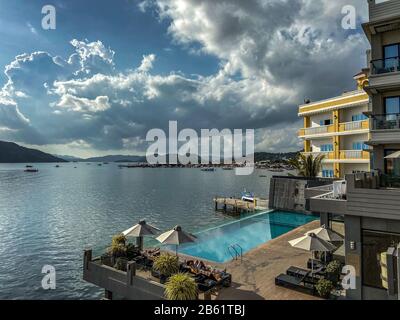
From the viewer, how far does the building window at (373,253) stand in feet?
40.2

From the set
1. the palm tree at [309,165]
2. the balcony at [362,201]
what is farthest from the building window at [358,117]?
the balcony at [362,201]

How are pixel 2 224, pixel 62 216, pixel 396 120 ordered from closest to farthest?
pixel 396 120 < pixel 2 224 < pixel 62 216

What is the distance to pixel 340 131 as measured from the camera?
3459cm

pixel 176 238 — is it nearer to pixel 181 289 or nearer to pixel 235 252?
pixel 181 289

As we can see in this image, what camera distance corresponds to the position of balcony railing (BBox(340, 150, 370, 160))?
32156 millimetres

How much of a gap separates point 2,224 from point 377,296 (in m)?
47.1

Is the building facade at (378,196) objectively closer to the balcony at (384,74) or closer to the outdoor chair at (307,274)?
the balcony at (384,74)

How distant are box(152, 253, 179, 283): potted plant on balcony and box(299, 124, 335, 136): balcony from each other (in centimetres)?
2895

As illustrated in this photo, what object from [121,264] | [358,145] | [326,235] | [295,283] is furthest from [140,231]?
[358,145]

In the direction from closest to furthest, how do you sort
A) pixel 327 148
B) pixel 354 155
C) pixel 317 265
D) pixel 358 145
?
pixel 317 265, pixel 354 155, pixel 358 145, pixel 327 148

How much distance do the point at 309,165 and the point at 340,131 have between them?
18.5 ft
